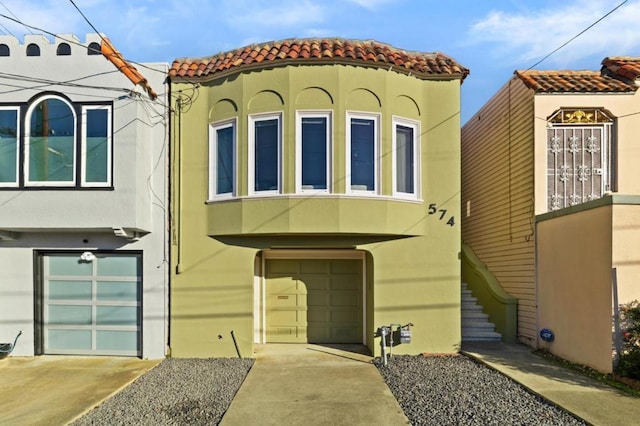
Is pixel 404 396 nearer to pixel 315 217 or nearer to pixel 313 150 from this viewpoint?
pixel 315 217

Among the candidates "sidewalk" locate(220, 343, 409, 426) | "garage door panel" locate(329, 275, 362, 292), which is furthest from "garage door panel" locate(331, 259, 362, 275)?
"sidewalk" locate(220, 343, 409, 426)

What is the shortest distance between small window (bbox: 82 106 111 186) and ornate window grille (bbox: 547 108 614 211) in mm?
9025

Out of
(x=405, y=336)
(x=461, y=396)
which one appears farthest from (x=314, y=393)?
(x=405, y=336)

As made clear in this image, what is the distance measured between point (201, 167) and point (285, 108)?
211 centimetres

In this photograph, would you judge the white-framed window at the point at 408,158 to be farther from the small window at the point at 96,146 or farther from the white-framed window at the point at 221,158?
the small window at the point at 96,146

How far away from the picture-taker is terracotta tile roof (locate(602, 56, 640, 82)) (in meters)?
9.29

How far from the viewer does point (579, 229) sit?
24.8ft

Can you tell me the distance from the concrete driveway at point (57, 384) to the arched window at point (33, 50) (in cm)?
588

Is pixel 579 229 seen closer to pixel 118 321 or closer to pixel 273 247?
pixel 273 247

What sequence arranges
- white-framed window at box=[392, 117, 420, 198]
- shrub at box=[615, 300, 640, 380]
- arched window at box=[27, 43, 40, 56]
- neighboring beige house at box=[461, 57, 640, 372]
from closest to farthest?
shrub at box=[615, 300, 640, 380], neighboring beige house at box=[461, 57, 640, 372], arched window at box=[27, 43, 40, 56], white-framed window at box=[392, 117, 420, 198]

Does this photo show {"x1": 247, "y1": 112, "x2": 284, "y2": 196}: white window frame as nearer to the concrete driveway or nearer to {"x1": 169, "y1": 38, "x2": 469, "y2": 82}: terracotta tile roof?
{"x1": 169, "y1": 38, "x2": 469, "y2": 82}: terracotta tile roof

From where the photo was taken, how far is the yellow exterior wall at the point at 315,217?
8.03 metres

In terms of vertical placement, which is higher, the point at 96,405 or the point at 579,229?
the point at 579,229

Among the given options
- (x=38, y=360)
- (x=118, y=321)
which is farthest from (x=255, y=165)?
(x=38, y=360)
